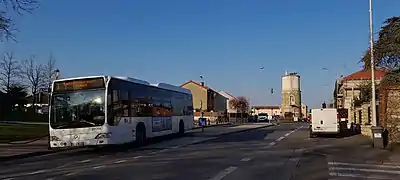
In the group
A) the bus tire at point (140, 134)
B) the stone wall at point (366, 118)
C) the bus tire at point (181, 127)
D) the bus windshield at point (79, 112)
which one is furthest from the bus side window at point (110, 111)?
the stone wall at point (366, 118)

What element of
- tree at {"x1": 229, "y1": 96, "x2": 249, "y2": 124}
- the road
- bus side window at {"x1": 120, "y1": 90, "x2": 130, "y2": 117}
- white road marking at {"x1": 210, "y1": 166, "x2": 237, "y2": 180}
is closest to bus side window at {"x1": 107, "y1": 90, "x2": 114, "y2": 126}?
bus side window at {"x1": 120, "y1": 90, "x2": 130, "y2": 117}

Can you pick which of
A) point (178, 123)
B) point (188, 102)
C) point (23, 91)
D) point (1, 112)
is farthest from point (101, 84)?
point (23, 91)

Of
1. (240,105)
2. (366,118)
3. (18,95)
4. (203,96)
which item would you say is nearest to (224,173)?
(366,118)

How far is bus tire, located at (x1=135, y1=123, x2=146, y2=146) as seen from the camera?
2680 centimetres

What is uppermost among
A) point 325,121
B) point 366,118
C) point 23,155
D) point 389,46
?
point 389,46

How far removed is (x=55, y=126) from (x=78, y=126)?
0.97 metres

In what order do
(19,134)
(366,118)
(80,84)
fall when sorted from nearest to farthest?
(80,84) → (366,118) → (19,134)

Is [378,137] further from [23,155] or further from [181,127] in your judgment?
[181,127]

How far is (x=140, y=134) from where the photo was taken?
27156 millimetres

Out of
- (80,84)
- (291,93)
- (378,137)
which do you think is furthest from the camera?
(291,93)

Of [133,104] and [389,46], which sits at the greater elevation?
[389,46]

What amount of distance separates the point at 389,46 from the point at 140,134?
12968mm

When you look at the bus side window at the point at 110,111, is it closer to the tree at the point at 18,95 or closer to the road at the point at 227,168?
the road at the point at 227,168

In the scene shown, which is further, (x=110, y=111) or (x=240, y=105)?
(x=240, y=105)
